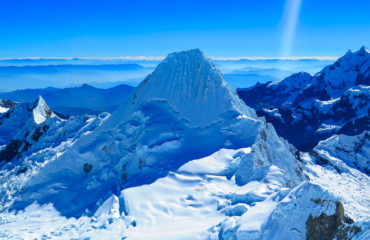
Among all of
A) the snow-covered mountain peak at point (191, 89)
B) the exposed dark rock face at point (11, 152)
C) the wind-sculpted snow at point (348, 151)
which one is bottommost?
the wind-sculpted snow at point (348, 151)

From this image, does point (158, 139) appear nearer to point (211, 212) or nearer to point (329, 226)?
point (211, 212)

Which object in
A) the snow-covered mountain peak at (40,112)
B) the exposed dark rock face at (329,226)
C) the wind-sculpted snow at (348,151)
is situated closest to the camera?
the exposed dark rock face at (329,226)

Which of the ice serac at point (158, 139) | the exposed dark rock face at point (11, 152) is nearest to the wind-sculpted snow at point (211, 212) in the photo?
the ice serac at point (158, 139)

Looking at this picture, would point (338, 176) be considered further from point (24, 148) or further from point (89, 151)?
point (24, 148)

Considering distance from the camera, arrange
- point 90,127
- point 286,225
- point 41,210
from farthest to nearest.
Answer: point 90,127, point 41,210, point 286,225

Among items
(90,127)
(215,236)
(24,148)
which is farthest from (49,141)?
(215,236)

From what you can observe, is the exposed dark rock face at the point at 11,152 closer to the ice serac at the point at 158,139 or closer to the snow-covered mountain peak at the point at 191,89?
the ice serac at the point at 158,139
